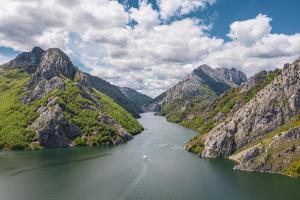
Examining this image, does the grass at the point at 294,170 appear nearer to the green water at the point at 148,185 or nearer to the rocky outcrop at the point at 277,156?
the rocky outcrop at the point at 277,156

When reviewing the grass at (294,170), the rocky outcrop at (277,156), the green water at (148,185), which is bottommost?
the green water at (148,185)

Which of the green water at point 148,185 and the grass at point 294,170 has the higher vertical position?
the grass at point 294,170

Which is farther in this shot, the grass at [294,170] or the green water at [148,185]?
the grass at [294,170]

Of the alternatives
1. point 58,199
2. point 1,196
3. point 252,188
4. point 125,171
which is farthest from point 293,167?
point 1,196

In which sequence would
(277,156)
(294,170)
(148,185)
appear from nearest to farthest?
(148,185), (294,170), (277,156)

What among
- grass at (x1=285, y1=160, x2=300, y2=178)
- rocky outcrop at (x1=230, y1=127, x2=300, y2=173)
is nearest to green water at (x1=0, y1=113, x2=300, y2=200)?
grass at (x1=285, y1=160, x2=300, y2=178)

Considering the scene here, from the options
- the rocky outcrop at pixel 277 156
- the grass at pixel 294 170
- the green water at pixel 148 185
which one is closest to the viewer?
the green water at pixel 148 185

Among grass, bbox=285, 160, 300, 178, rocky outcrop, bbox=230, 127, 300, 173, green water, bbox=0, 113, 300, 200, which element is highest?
rocky outcrop, bbox=230, 127, 300, 173

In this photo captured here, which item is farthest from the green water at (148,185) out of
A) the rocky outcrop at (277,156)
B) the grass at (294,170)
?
the rocky outcrop at (277,156)

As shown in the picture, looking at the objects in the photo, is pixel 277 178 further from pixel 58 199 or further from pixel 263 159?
pixel 58 199

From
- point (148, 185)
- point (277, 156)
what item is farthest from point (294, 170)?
point (148, 185)

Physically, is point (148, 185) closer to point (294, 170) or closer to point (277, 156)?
point (277, 156)

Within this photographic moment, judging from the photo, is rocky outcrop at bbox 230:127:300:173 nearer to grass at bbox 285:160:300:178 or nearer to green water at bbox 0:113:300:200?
grass at bbox 285:160:300:178
